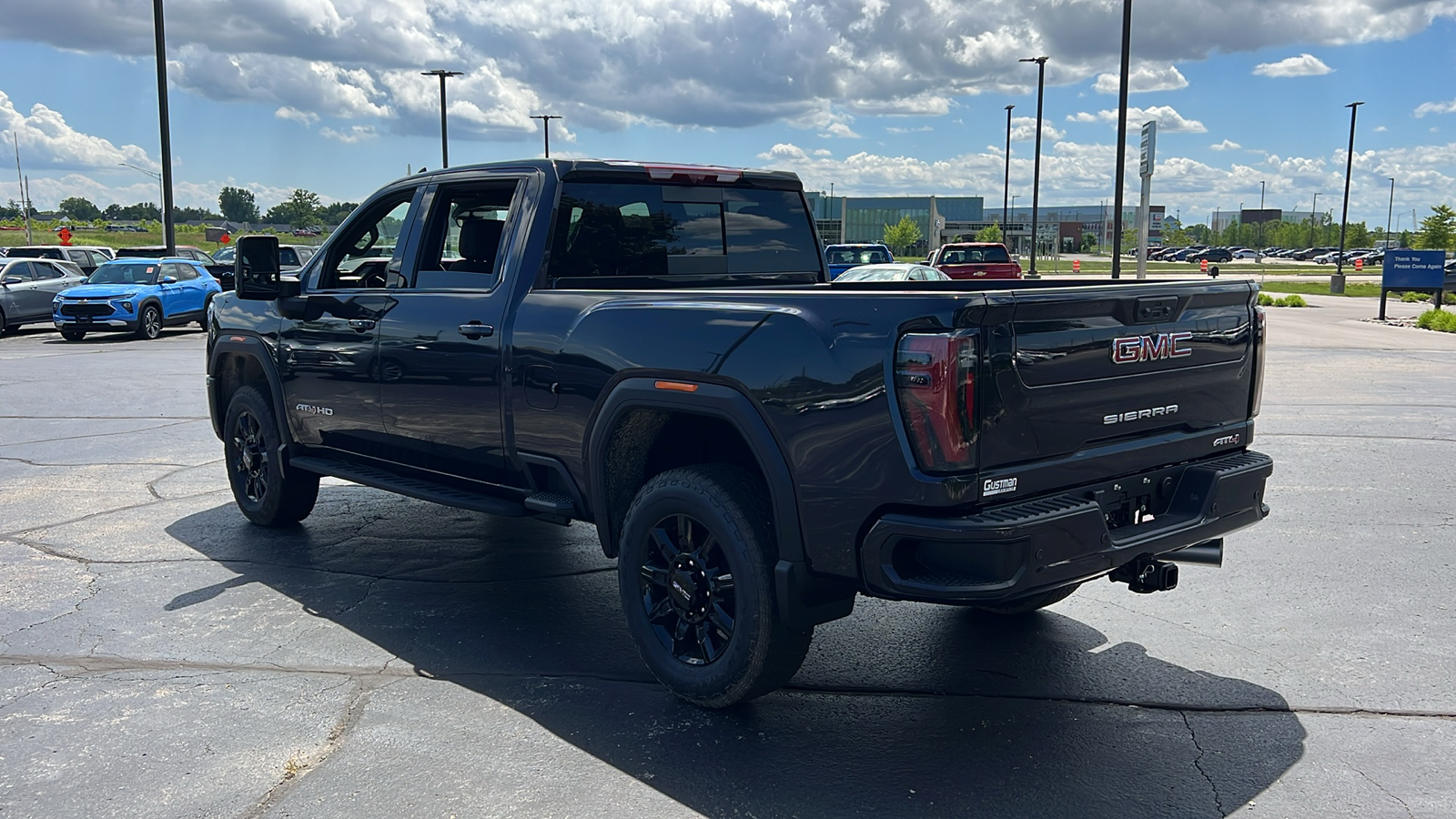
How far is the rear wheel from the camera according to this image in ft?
16.6

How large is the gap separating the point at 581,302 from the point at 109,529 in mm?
4266

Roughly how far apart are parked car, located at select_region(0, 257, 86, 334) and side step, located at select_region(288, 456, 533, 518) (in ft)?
71.7

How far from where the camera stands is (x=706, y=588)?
13.9 ft

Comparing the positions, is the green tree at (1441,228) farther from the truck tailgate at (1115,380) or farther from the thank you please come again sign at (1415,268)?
the truck tailgate at (1115,380)

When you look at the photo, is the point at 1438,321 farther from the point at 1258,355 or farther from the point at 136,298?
the point at 136,298

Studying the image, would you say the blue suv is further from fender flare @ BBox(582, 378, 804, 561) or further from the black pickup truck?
fender flare @ BBox(582, 378, 804, 561)

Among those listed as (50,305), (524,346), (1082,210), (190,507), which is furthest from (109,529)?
(1082,210)

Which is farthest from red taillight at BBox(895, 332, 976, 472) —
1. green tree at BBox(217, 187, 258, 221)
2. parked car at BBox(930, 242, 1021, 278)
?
green tree at BBox(217, 187, 258, 221)

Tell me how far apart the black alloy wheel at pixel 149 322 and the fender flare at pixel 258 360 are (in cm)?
1796

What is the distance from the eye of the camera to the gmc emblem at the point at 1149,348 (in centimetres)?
394

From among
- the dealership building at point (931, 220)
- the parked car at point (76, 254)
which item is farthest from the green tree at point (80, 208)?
the parked car at point (76, 254)

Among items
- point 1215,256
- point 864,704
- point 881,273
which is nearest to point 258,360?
point 864,704

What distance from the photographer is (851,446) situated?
364cm

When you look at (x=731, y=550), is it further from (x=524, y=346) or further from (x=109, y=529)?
(x=109, y=529)
